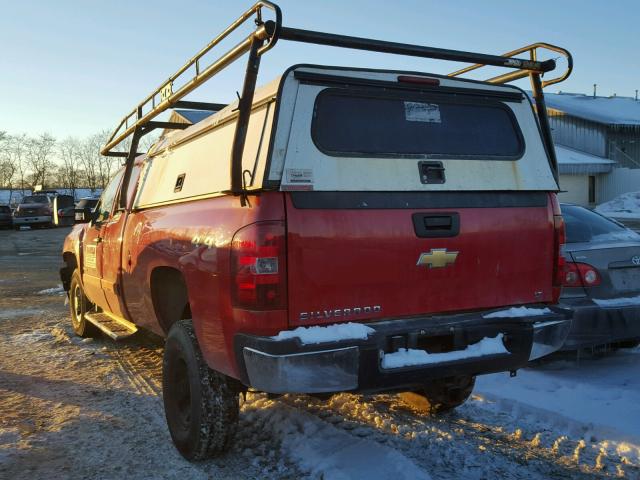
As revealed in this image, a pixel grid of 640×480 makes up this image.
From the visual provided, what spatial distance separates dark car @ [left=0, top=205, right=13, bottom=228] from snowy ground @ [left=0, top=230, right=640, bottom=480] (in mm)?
29239

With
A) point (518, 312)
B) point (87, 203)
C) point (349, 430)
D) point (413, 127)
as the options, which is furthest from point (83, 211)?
point (518, 312)

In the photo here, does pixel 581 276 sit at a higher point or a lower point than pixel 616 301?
higher

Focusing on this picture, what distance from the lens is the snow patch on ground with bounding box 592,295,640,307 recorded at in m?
4.73

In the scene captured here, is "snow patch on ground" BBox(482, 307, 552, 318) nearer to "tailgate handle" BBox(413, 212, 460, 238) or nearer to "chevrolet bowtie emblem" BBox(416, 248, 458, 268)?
"chevrolet bowtie emblem" BBox(416, 248, 458, 268)

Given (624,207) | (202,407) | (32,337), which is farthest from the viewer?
(624,207)

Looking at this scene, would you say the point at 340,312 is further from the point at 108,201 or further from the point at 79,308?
the point at 79,308

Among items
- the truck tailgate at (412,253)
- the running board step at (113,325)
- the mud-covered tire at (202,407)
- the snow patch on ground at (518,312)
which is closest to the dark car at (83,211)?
the running board step at (113,325)

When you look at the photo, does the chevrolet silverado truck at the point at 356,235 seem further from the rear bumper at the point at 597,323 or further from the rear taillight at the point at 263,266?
the rear bumper at the point at 597,323

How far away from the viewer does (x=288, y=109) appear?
3.03 meters

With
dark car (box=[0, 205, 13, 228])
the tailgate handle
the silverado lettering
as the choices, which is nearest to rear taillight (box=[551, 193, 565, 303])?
the tailgate handle

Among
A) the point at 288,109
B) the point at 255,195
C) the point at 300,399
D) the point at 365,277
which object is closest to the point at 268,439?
the point at 300,399

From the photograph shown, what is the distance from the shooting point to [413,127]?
134 inches

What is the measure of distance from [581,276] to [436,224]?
2.20 m

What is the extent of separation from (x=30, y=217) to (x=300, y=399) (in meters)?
31.0
